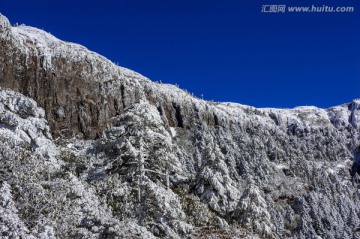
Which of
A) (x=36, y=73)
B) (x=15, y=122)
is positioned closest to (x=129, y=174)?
(x=15, y=122)

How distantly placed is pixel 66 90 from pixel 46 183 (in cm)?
13770

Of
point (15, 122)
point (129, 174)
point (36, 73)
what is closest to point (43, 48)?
point (36, 73)

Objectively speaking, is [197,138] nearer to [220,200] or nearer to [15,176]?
[220,200]

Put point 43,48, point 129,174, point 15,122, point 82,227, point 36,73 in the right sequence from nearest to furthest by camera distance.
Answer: point 82,227 → point 129,174 → point 15,122 → point 36,73 → point 43,48

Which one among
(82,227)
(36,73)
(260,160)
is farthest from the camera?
(260,160)

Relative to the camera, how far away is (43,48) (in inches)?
5965

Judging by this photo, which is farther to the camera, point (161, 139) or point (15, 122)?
point (15, 122)

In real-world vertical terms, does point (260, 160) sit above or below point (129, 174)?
above

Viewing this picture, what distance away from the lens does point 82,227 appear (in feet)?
48.1

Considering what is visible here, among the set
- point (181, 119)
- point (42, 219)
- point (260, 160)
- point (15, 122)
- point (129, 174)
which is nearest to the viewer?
point (42, 219)

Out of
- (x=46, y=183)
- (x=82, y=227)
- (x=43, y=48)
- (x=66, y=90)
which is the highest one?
(x=43, y=48)

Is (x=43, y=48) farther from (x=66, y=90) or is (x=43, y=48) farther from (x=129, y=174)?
(x=129, y=174)

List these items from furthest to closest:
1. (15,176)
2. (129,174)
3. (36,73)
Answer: (36,73)
(129,174)
(15,176)

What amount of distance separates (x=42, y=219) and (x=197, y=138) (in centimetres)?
16150
